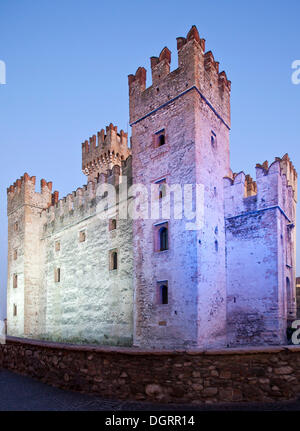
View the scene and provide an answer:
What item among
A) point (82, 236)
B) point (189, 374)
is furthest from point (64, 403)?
point (82, 236)

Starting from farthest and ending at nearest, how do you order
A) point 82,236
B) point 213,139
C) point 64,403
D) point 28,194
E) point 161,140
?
point 28,194
point 82,236
point 161,140
point 213,139
point 64,403

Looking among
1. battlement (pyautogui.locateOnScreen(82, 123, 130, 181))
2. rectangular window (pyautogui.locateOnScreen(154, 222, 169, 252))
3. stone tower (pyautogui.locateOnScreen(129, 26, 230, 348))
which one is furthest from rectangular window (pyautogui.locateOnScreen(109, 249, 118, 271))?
battlement (pyautogui.locateOnScreen(82, 123, 130, 181))

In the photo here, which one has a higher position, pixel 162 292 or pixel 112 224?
pixel 112 224

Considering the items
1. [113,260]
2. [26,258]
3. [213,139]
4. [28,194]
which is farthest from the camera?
[28,194]

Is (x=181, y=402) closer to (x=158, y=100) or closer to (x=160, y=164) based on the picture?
(x=160, y=164)

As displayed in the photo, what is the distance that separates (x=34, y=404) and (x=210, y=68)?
40.4 ft

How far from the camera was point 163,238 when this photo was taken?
12383 millimetres

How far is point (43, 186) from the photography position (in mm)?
21594

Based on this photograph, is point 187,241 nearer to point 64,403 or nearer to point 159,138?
point 159,138

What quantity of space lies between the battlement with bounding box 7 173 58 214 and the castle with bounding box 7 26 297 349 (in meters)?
A: 6.29

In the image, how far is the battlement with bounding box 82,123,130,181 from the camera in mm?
25047

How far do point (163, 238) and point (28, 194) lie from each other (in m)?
11.9

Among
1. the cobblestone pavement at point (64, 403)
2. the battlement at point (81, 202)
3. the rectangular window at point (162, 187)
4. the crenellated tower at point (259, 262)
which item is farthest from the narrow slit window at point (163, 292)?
the cobblestone pavement at point (64, 403)
